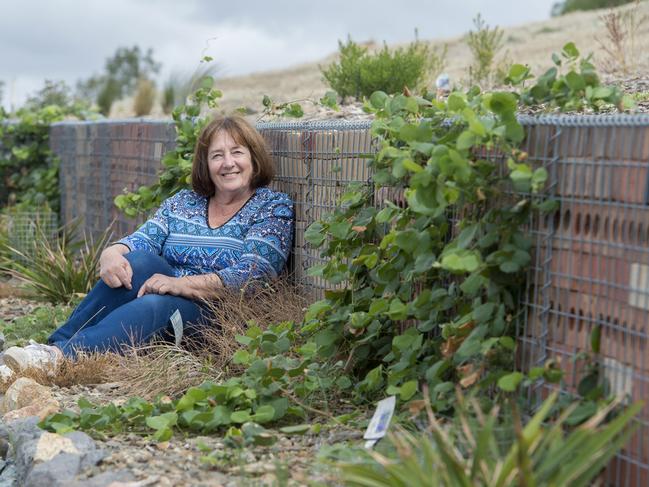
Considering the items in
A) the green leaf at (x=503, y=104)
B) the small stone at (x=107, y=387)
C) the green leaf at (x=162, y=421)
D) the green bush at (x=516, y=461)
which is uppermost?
the green leaf at (x=503, y=104)

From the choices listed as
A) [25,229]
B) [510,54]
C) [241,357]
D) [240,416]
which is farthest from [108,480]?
[510,54]

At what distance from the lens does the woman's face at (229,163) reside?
5.54 m

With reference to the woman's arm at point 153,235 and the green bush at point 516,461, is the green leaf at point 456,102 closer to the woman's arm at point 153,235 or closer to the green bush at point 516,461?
the green bush at point 516,461

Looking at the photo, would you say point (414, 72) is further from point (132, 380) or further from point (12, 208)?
point (132, 380)

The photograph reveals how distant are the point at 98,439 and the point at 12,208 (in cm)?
738

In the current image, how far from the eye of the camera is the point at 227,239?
217 inches

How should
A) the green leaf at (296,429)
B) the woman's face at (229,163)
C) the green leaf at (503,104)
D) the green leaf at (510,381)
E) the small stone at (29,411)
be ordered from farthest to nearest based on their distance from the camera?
the woman's face at (229,163) < the small stone at (29,411) < the green leaf at (296,429) < the green leaf at (503,104) < the green leaf at (510,381)

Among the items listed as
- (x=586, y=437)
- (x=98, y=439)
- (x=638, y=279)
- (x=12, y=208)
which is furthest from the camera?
(x=12, y=208)

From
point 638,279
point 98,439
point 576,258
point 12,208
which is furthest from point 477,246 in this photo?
point 12,208

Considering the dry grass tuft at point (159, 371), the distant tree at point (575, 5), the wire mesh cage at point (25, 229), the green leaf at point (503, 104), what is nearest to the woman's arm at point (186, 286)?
the dry grass tuft at point (159, 371)

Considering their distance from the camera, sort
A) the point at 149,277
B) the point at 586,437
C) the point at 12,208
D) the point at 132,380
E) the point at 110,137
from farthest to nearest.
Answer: the point at 12,208 < the point at 110,137 < the point at 149,277 < the point at 132,380 < the point at 586,437

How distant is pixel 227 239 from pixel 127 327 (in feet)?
2.52

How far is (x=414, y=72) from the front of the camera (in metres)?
9.61

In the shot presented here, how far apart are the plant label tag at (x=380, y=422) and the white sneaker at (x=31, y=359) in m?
1.90
